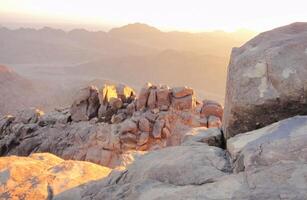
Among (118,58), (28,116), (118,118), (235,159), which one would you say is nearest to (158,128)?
(118,118)

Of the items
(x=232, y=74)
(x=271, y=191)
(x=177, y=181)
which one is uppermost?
(x=232, y=74)

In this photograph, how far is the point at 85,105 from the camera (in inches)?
933

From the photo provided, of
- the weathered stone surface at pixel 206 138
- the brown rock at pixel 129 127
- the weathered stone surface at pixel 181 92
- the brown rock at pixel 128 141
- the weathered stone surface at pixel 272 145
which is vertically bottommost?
the brown rock at pixel 128 141

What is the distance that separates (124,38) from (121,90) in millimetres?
102997

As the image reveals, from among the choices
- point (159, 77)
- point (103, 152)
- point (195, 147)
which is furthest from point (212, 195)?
point (159, 77)

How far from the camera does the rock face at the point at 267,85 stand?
7691 millimetres

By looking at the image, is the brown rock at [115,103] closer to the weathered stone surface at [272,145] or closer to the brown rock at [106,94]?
the brown rock at [106,94]

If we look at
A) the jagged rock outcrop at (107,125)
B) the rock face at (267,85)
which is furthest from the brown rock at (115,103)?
the rock face at (267,85)

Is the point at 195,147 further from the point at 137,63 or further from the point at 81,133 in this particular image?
the point at 137,63

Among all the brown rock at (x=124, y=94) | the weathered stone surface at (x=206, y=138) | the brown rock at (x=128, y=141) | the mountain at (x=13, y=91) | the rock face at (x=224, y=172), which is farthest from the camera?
the mountain at (x=13, y=91)

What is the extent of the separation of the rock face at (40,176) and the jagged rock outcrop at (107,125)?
30.0 ft

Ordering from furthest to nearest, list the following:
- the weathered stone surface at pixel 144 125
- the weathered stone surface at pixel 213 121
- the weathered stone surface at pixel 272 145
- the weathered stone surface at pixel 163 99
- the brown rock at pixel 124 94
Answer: the brown rock at pixel 124 94 → the weathered stone surface at pixel 163 99 → the weathered stone surface at pixel 144 125 → the weathered stone surface at pixel 213 121 → the weathered stone surface at pixel 272 145

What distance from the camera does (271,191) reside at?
17.1 feet

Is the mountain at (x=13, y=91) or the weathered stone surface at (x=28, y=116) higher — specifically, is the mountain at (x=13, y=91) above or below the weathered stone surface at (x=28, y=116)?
below
